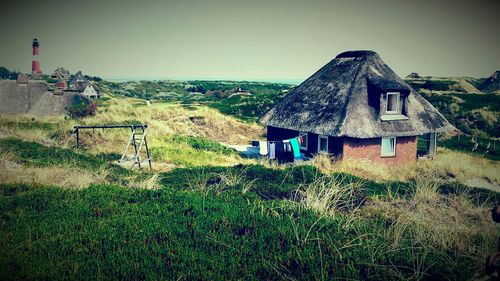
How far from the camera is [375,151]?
20.8 m

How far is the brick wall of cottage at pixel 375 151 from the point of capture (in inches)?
794

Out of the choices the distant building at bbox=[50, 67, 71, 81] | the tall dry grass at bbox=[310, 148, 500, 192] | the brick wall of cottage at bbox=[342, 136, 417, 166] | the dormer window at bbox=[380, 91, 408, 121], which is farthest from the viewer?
the distant building at bbox=[50, 67, 71, 81]

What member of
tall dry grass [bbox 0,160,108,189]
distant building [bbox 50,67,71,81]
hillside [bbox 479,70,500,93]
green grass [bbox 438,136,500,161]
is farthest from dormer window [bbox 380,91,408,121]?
distant building [bbox 50,67,71,81]

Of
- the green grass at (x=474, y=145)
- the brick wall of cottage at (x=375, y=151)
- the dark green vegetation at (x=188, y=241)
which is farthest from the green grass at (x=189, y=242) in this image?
the green grass at (x=474, y=145)

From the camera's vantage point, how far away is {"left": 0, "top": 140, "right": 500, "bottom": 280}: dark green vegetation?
5711 mm

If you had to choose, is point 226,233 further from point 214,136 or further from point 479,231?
point 214,136

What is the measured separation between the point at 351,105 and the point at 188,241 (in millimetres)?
16624

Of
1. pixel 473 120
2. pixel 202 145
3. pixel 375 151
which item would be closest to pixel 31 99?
pixel 202 145

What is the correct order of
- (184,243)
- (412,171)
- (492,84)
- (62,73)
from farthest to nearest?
(62,73) < (492,84) < (412,171) < (184,243)

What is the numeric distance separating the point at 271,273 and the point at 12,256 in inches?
172

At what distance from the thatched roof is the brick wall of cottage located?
68cm

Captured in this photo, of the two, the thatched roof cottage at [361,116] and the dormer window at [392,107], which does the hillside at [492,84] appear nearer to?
the thatched roof cottage at [361,116]

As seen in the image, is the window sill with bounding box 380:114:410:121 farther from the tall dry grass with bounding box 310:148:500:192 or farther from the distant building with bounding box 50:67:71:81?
the distant building with bounding box 50:67:71:81

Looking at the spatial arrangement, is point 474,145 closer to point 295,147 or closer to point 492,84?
point 295,147
